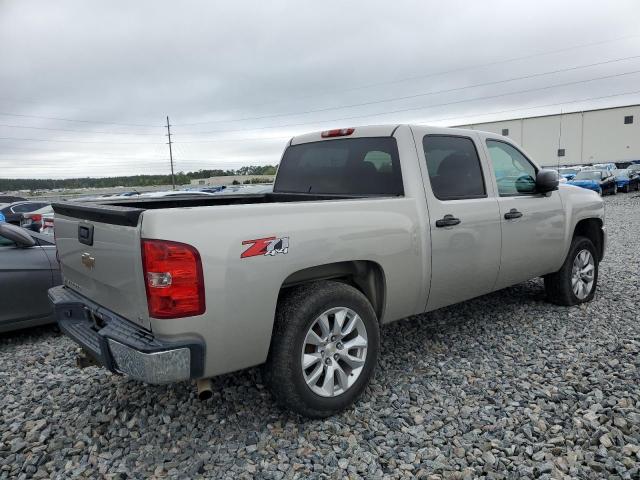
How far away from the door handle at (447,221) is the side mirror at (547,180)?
1359mm

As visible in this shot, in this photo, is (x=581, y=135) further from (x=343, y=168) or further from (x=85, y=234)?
(x=85, y=234)

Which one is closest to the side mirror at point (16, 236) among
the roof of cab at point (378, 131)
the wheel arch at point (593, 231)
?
the roof of cab at point (378, 131)

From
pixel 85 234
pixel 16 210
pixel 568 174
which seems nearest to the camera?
pixel 85 234

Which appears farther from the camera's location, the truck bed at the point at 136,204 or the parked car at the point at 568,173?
the parked car at the point at 568,173

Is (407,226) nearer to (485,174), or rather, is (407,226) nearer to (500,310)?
(485,174)

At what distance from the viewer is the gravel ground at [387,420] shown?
107 inches

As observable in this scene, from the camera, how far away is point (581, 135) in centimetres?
5288

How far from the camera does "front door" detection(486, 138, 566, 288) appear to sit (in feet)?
14.3

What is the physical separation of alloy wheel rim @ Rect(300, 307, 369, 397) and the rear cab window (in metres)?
1.13

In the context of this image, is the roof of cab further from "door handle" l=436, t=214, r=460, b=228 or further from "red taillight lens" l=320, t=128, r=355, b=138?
"door handle" l=436, t=214, r=460, b=228

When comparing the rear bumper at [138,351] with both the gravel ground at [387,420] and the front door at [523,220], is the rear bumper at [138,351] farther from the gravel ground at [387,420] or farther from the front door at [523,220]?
the front door at [523,220]

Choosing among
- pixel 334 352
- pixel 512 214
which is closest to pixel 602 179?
pixel 512 214

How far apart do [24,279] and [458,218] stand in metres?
4.26

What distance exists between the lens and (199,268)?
246 cm
